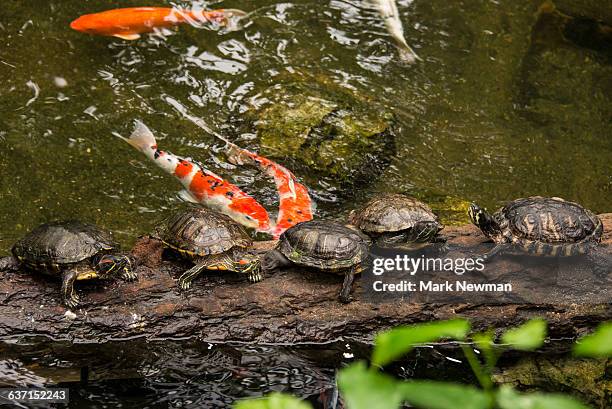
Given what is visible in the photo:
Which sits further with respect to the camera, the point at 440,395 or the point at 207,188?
the point at 207,188

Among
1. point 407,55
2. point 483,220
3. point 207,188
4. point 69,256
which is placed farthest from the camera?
point 407,55

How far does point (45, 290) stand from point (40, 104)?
11.3ft

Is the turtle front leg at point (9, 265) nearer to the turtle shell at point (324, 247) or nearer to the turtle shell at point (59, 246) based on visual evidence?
the turtle shell at point (59, 246)

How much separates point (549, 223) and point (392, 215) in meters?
1.15

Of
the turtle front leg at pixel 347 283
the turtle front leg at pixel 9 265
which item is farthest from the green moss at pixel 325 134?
the turtle front leg at pixel 9 265

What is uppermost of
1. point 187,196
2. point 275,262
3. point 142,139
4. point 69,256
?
point 69,256

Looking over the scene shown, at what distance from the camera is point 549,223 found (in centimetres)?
533

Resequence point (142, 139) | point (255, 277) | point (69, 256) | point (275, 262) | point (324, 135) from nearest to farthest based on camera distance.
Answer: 1. point (69, 256)
2. point (255, 277)
3. point (275, 262)
4. point (142, 139)
5. point (324, 135)

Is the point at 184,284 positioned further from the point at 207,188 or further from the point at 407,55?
the point at 407,55

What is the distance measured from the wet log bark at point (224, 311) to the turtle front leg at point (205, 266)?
12cm

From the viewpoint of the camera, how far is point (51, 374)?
4898 millimetres

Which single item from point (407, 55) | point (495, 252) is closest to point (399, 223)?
point (495, 252)

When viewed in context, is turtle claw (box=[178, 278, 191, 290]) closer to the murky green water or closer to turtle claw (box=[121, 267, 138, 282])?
turtle claw (box=[121, 267, 138, 282])

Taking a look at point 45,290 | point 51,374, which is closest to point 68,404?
point 51,374
